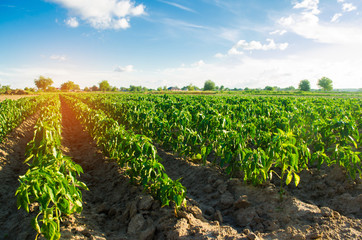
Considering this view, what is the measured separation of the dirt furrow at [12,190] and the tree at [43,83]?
440 ft

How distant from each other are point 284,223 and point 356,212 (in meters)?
1.55

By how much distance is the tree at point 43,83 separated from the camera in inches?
4828

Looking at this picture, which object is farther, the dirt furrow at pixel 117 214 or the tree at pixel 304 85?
the tree at pixel 304 85

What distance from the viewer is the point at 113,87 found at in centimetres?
13550

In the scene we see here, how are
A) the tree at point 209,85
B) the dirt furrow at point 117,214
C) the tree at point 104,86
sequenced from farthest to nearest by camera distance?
the tree at point 104,86 → the tree at point 209,85 → the dirt furrow at point 117,214

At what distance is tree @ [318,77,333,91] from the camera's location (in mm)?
117000

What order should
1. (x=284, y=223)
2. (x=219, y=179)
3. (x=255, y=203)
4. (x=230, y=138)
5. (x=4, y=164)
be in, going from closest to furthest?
(x=284, y=223) < (x=255, y=203) < (x=230, y=138) < (x=219, y=179) < (x=4, y=164)

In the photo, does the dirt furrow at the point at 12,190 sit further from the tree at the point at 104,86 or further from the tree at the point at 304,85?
the tree at the point at 104,86

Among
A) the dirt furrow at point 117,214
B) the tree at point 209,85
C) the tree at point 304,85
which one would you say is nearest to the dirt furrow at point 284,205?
the dirt furrow at point 117,214

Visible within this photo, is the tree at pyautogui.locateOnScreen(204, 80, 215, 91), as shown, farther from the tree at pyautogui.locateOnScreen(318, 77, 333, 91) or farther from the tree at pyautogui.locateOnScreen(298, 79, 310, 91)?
the tree at pyautogui.locateOnScreen(318, 77, 333, 91)

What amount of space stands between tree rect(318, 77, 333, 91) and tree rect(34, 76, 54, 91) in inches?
6027

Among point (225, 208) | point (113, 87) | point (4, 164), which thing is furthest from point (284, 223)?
point (113, 87)

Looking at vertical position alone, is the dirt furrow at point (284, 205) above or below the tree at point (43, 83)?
below

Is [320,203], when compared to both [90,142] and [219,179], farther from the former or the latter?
[90,142]
